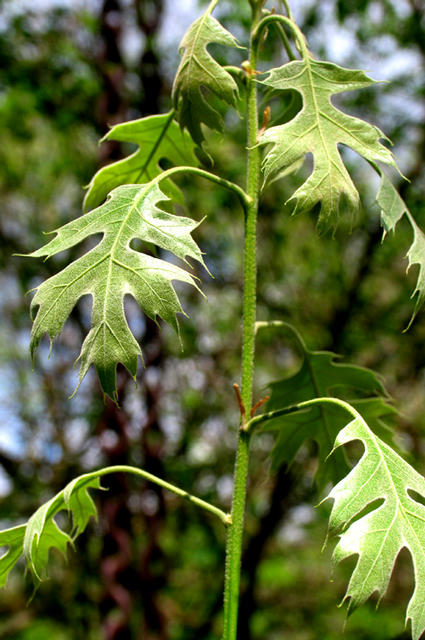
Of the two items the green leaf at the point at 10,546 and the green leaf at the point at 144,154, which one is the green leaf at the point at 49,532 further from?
the green leaf at the point at 144,154

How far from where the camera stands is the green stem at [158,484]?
0.87 m

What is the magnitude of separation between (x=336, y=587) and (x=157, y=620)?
172 centimetres

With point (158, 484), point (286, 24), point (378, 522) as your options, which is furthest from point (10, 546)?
point (286, 24)

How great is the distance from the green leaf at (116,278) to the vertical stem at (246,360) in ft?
0.40

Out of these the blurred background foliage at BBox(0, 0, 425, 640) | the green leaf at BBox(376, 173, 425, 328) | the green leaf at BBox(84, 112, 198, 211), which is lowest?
the blurred background foliage at BBox(0, 0, 425, 640)

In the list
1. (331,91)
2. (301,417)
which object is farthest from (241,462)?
(331,91)

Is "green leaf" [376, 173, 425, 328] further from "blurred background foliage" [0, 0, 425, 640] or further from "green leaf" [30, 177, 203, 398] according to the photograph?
"blurred background foliage" [0, 0, 425, 640]

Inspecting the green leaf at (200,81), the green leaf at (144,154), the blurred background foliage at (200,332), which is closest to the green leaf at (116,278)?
the green leaf at (200,81)

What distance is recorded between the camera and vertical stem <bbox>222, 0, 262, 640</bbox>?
2.83ft

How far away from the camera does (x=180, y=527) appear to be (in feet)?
13.3

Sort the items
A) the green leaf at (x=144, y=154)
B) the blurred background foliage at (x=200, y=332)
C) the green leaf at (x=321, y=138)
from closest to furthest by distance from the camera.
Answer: the green leaf at (x=321, y=138) < the green leaf at (x=144, y=154) < the blurred background foliage at (x=200, y=332)

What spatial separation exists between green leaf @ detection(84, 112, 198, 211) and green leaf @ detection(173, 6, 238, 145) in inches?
8.0

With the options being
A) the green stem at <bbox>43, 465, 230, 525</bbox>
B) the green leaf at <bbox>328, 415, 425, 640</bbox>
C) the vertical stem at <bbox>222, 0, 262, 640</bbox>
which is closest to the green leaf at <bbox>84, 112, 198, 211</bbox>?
the vertical stem at <bbox>222, 0, 262, 640</bbox>

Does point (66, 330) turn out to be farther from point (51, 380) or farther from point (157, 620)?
point (157, 620)
